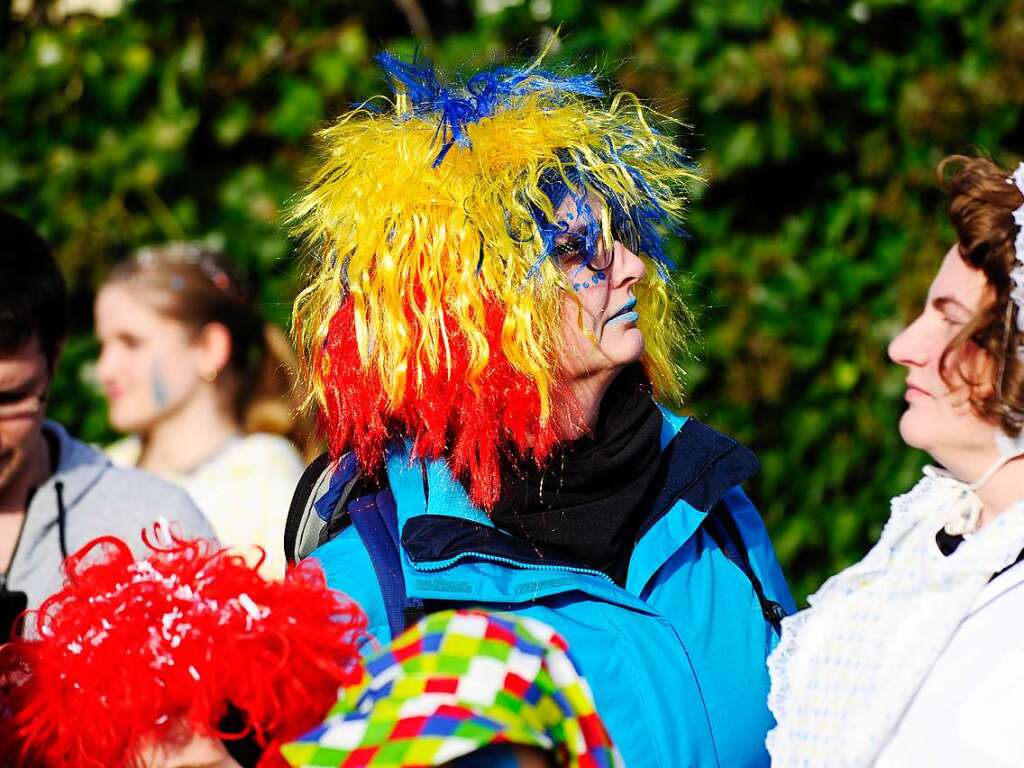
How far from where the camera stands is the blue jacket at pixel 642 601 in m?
1.81

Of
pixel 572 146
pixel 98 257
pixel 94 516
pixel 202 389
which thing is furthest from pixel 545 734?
pixel 98 257

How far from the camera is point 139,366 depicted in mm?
3748

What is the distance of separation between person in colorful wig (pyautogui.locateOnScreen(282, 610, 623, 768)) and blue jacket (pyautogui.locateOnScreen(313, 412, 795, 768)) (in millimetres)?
404

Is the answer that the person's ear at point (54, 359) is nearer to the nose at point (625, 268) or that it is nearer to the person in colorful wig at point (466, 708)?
the nose at point (625, 268)

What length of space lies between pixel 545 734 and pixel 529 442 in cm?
69

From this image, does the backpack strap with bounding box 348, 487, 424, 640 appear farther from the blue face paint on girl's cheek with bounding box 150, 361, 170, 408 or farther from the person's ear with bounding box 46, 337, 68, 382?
the blue face paint on girl's cheek with bounding box 150, 361, 170, 408

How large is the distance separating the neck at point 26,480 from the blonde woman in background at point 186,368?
41.7 inches

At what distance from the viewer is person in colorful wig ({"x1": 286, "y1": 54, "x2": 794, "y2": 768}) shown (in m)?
1.86

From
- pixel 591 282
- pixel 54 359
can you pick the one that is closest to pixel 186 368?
pixel 54 359

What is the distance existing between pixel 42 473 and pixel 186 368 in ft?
4.13

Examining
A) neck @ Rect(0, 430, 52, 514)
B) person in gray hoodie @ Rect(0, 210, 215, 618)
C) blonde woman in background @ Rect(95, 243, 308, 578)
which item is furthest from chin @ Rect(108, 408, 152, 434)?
neck @ Rect(0, 430, 52, 514)

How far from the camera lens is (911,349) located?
75.2 inches

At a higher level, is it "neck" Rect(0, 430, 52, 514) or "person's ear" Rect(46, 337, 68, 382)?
"person's ear" Rect(46, 337, 68, 382)

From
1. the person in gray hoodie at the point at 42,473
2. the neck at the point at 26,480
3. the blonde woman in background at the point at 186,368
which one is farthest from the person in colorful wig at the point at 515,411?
the blonde woman in background at the point at 186,368
